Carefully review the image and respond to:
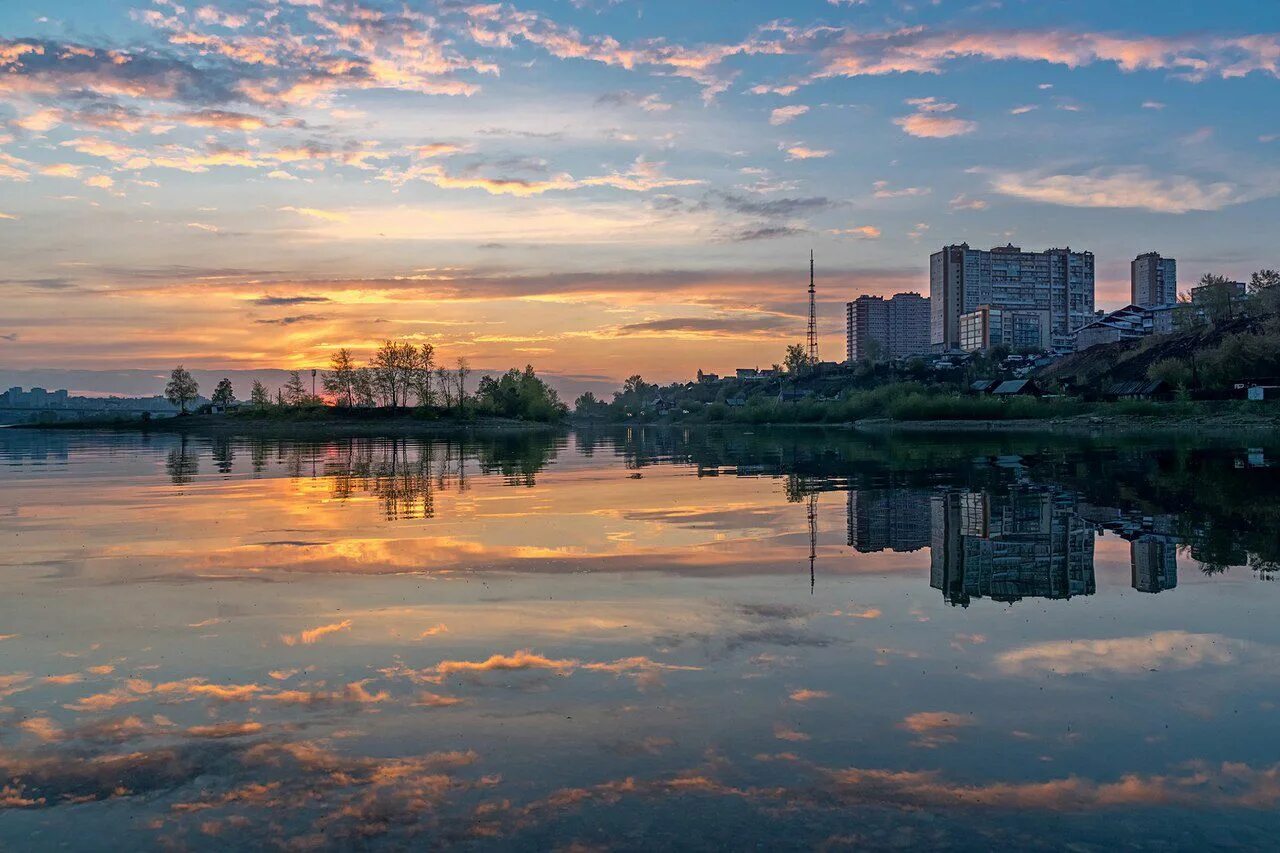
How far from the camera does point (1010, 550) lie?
18672mm

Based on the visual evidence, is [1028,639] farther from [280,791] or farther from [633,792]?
[280,791]

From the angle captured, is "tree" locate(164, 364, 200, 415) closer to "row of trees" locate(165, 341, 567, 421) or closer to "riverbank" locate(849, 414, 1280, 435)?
"row of trees" locate(165, 341, 567, 421)

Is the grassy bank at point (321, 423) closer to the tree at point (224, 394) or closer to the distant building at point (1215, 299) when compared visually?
the tree at point (224, 394)

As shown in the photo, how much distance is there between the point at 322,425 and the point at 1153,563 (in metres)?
151

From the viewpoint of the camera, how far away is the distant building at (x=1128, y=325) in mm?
188875

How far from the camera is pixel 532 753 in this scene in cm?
828

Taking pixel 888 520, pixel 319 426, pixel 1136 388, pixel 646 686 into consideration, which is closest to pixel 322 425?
pixel 319 426

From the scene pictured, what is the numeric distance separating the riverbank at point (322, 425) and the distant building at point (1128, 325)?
11882cm

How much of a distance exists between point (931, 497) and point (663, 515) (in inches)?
353

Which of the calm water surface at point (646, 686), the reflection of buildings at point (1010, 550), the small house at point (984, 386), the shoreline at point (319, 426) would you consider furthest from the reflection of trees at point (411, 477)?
the small house at point (984, 386)

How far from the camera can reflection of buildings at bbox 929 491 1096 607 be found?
15239 mm

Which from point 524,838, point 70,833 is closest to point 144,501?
point 70,833

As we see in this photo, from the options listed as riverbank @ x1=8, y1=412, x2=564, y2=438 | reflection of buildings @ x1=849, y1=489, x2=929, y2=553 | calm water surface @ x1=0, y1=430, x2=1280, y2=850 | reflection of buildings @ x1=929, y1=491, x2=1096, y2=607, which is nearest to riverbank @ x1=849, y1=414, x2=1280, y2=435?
riverbank @ x1=8, y1=412, x2=564, y2=438

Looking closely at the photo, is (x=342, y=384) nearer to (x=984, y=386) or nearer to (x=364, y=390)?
(x=364, y=390)
